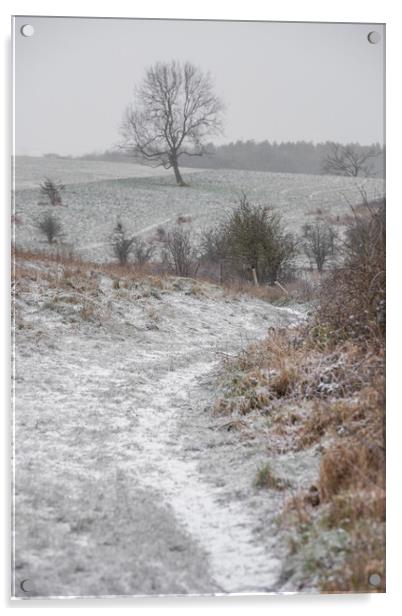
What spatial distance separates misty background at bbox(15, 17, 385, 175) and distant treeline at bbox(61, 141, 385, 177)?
0.01 metres

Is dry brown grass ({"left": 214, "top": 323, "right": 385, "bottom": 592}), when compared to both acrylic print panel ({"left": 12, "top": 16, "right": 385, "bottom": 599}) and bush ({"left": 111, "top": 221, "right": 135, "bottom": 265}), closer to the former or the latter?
acrylic print panel ({"left": 12, "top": 16, "right": 385, "bottom": 599})

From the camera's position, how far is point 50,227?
17.7ft

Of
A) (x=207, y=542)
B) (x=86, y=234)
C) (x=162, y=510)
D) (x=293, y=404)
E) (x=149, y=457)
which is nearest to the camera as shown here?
(x=207, y=542)

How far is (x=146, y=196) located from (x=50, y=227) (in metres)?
0.87

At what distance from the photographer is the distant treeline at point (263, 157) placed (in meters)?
5.11

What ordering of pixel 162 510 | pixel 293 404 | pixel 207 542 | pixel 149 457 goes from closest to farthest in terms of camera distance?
pixel 207 542 → pixel 162 510 → pixel 149 457 → pixel 293 404

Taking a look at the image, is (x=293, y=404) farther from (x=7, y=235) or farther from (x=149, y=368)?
(x=7, y=235)

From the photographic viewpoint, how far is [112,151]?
16.6 ft

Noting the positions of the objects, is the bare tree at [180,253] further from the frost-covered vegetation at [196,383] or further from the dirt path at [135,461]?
the dirt path at [135,461]

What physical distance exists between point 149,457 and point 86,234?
2.23 m

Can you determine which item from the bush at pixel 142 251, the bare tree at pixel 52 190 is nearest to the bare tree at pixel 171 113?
the bare tree at pixel 52 190

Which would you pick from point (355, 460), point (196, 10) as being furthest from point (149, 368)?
point (196, 10)

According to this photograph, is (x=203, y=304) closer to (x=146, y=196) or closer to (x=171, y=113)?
(x=146, y=196)

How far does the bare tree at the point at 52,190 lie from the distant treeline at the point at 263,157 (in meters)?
0.39
